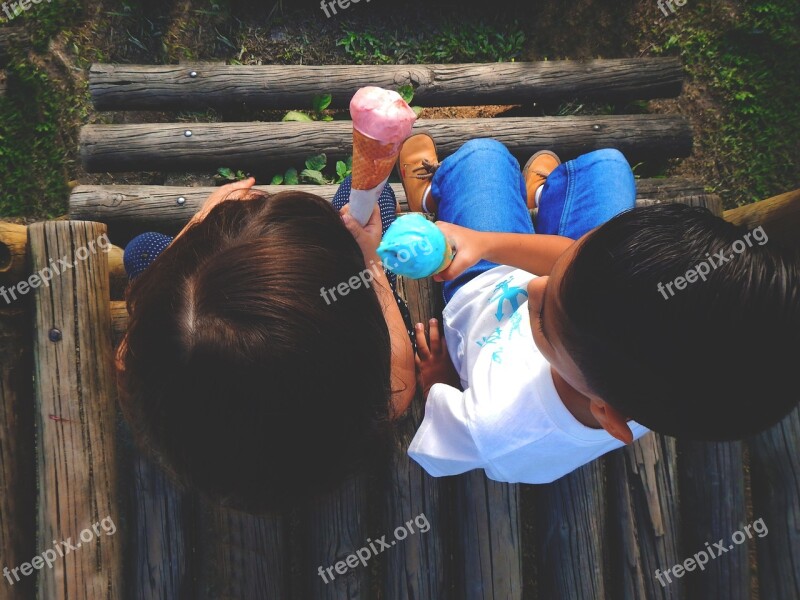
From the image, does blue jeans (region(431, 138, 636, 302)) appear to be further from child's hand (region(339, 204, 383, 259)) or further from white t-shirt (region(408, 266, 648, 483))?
child's hand (region(339, 204, 383, 259))

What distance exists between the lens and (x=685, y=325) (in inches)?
43.2

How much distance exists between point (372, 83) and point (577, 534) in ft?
6.87

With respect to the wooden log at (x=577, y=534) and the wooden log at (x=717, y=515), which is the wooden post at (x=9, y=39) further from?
the wooden log at (x=717, y=515)

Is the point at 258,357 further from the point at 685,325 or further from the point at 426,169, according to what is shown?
the point at 426,169

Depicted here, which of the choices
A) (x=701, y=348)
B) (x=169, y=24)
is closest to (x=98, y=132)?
(x=169, y=24)

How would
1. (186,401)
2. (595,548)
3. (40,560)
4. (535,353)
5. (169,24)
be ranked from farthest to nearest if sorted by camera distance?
(169,24) < (595,548) < (40,560) < (535,353) < (186,401)

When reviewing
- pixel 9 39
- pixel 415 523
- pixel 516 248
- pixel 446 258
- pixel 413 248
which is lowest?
pixel 415 523

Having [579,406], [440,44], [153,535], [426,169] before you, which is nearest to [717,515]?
[579,406]

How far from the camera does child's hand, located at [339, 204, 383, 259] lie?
1.76 m

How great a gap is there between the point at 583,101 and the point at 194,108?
1.85 m

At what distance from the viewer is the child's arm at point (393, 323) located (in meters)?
1.78

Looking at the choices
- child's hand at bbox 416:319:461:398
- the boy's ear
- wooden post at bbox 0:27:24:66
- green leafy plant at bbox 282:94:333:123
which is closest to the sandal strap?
green leafy plant at bbox 282:94:333:123

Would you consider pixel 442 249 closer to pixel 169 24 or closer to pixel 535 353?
pixel 535 353

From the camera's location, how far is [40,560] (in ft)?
6.02
